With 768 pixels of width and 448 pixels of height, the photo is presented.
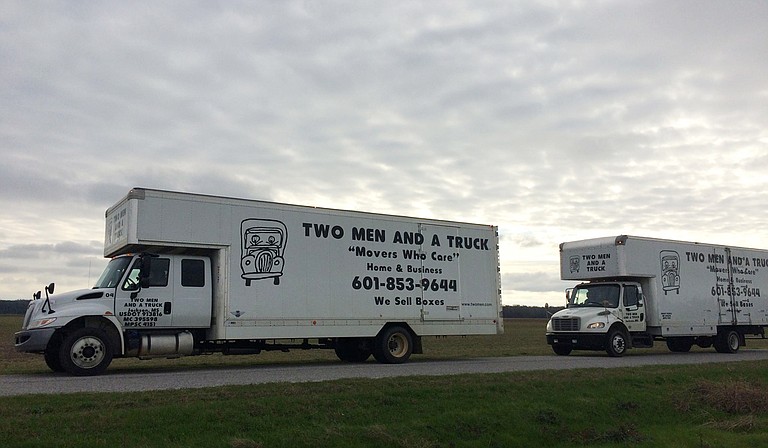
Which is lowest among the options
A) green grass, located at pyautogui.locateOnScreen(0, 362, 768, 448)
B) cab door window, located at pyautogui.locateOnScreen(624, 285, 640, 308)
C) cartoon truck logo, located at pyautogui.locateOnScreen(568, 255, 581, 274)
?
green grass, located at pyautogui.locateOnScreen(0, 362, 768, 448)

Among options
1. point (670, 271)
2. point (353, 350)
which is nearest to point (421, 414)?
point (353, 350)

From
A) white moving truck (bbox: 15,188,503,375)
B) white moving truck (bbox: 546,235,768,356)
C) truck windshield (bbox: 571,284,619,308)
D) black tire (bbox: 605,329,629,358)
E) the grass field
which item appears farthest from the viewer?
truck windshield (bbox: 571,284,619,308)

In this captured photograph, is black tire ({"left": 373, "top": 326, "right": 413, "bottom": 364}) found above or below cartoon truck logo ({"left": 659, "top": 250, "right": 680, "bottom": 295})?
below

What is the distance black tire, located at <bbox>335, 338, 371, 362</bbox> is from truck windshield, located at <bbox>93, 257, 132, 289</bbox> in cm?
609

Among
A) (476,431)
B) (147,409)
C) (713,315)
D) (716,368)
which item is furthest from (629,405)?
(713,315)

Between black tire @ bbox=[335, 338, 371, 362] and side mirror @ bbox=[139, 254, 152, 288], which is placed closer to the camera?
side mirror @ bbox=[139, 254, 152, 288]

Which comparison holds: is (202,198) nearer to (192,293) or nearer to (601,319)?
(192,293)

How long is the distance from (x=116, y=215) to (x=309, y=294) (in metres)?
4.89

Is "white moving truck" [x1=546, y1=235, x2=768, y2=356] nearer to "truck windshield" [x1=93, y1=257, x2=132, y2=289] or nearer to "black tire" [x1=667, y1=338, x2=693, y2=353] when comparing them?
"black tire" [x1=667, y1=338, x2=693, y2=353]

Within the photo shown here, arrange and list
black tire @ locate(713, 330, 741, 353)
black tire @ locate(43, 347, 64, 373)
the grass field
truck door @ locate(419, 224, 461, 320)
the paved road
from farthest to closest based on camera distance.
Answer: black tire @ locate(713, 330, 741, 353)
truck door @ locate(419, 224, 461, 320)
black tire @ locate(43, 347, 64, 373)
the paved road
the grass field

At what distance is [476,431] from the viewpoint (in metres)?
11.0

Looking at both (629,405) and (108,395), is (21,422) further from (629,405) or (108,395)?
(629,405)

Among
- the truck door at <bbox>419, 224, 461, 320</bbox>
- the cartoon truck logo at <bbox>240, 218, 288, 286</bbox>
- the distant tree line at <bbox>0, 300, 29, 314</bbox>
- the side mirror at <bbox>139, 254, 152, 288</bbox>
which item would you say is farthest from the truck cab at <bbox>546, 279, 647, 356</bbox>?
the distant tree line at <bbox>0, 300, 29, 314</bbox>

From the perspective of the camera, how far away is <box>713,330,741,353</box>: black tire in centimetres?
2611
